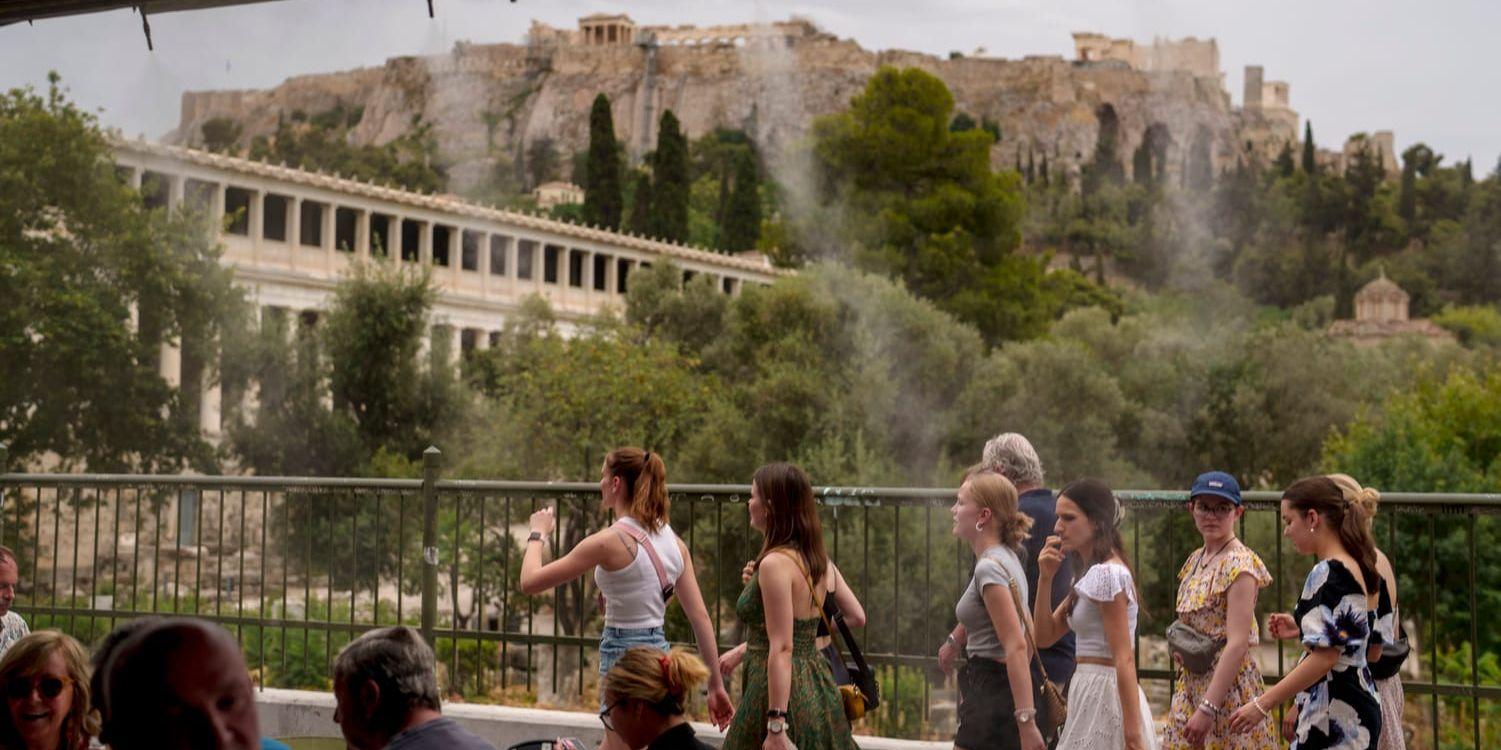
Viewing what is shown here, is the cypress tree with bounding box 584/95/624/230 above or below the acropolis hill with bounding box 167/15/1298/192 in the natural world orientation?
below

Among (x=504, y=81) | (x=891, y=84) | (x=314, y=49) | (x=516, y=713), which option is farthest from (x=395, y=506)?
(x=504, y=81)

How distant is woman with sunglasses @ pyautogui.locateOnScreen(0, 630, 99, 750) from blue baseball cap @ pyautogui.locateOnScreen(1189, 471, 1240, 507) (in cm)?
299

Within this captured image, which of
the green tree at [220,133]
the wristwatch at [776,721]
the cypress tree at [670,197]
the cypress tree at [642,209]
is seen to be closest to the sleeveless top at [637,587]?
the wristwatch at [776,721]

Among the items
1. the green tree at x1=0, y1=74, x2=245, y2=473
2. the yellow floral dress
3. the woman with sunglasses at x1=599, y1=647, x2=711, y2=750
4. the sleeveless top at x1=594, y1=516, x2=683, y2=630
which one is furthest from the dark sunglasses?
the green tree at x1=0, y1=74, x2=245, y2=473

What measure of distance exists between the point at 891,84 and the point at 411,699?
59.1 meters

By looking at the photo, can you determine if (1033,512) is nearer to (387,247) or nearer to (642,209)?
(387,247)

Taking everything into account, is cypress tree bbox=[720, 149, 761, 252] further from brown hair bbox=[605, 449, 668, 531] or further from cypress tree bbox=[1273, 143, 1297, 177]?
brown hair bbox=[605, 449, 668, 531]

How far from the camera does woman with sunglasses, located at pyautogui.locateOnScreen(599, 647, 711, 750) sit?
4.22 metres

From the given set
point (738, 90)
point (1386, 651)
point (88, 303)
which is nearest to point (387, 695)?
point (1386, 651)

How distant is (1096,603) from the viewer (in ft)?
15.8

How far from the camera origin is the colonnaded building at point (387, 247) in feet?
164

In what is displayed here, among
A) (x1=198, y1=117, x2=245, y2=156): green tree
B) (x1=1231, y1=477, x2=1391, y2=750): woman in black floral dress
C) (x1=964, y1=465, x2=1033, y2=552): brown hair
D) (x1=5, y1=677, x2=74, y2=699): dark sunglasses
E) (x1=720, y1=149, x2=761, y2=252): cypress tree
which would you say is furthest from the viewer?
(x1=720, y1=149, x2=761, y2=252): cypress tree

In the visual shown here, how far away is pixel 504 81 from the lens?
13712 cm

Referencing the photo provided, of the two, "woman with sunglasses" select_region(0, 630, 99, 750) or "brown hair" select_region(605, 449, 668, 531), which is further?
"brown hair" select_region(605, 449, 668, 531)
